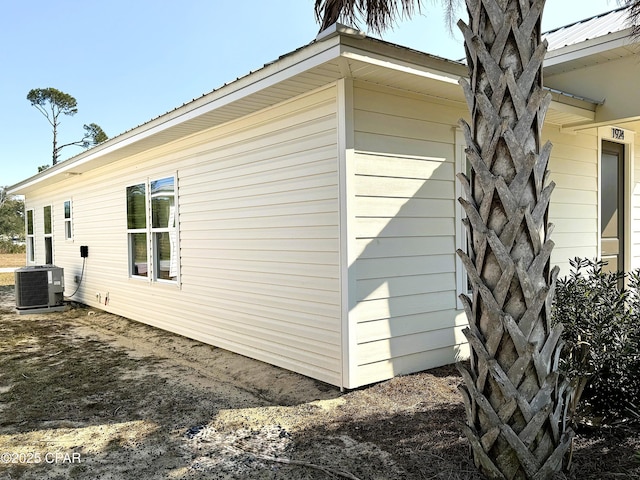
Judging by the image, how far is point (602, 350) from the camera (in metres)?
2.92

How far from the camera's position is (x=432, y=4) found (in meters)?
4.88

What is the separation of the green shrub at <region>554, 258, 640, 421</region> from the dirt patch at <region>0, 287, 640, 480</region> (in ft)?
0.62

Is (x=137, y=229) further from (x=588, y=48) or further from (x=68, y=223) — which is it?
(x=588, y=48)

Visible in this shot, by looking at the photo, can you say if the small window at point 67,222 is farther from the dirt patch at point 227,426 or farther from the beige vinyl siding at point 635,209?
the beige vinyl siding at point 635,209

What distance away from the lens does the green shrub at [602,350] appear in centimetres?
289

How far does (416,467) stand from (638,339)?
5.32 feet

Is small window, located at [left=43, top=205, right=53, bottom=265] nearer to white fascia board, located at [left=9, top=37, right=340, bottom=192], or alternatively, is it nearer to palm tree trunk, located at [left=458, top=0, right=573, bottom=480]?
white fascia board, located at [left=9, top=37, right=340, bottom=192]

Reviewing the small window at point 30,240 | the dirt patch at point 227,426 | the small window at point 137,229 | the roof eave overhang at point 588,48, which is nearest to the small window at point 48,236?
the small window at point 30,240

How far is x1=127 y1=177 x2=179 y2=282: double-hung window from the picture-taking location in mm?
6574

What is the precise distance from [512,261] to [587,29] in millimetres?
5813

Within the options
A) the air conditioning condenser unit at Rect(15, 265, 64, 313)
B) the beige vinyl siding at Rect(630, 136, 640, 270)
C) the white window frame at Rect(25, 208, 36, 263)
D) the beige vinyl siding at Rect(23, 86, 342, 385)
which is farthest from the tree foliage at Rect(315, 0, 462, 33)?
the white window frame at Rect(25, 208, 36, 263)

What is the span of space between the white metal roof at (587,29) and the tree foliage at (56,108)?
82.4ft

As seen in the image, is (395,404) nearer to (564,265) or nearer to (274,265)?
(274,265)

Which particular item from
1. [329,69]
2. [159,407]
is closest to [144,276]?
[159,407]
